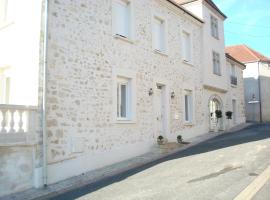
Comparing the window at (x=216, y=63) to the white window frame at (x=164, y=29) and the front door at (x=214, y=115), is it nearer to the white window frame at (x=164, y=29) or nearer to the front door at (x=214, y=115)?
the front door at (x=214, y=115)

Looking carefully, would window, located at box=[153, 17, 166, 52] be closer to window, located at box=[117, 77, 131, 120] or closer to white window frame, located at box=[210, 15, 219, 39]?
window, located at box=[117, 77, 131, 120]

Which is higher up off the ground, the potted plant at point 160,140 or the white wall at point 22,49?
the white wall at point 22,49

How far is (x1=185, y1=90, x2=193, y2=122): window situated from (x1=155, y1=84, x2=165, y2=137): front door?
2573 millimetres

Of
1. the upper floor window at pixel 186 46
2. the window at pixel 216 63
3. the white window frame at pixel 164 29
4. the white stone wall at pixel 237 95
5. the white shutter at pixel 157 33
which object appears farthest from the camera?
the white stone wall at pixel 237 95

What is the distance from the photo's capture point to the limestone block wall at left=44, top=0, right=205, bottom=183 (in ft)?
30.6

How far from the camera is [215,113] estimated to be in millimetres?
20422

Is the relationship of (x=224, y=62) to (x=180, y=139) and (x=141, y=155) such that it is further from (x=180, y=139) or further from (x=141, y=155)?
(x=141, y=155)

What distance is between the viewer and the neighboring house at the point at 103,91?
28.0ft

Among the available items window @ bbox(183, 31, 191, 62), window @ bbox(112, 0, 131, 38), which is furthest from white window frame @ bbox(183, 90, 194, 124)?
window @ bbox(112, 0, 131, 38)

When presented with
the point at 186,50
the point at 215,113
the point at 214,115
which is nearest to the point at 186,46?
the point at 186,50

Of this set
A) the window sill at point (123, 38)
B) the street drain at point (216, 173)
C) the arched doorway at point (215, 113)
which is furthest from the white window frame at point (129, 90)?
the arched doorway at point (215, 113)

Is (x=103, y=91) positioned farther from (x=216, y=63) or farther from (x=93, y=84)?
(x=216, y=63)

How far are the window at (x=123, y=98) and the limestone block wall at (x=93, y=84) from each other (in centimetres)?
41

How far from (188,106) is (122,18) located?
20.6 ft
